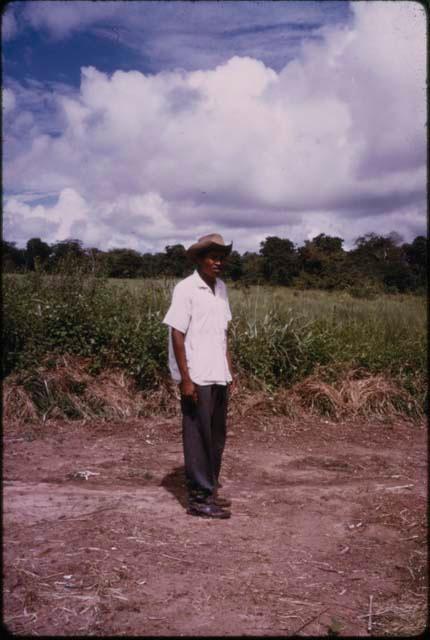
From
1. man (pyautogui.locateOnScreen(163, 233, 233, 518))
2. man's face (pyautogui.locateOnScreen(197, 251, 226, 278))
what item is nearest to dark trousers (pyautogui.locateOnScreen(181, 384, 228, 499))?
man (pyautogui.locateOnScreen(163, 233, 233, 518))

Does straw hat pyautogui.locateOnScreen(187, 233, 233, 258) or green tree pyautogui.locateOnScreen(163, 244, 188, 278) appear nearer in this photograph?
straw hat pyautogui.locateOnScreen(187, 233, 233, 258)

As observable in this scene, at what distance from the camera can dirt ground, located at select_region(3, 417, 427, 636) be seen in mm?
2709

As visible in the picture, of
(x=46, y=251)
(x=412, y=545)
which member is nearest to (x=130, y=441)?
(x=412, y=545)

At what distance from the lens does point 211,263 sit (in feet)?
12.9

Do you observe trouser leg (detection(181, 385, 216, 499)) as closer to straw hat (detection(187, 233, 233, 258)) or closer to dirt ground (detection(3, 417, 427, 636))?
dirt ground (detection(3, 417, 427, 636))

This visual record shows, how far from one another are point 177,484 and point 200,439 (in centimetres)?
94

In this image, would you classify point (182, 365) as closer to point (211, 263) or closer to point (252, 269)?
point (211, 263)

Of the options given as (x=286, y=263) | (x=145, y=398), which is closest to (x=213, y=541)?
(x=145, y=398)

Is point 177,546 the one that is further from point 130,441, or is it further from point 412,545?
point 130,441

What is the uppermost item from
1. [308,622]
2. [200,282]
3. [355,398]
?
[200,282]

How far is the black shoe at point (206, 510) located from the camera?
3.91 meters

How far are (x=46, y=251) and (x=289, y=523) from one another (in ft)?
19.7

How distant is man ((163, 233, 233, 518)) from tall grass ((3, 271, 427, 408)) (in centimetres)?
300

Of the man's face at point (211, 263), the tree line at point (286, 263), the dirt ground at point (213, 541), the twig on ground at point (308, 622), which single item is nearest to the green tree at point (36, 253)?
the tree line at point (286, 263)
